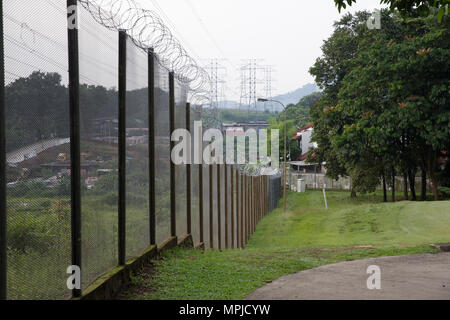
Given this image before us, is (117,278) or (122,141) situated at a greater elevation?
(122,141)

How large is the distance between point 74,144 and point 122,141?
1.48 meters

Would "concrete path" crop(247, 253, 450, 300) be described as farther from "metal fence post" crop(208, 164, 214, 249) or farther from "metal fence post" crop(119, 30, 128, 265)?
"metal fence post" crop(208, 164, 214, 249)

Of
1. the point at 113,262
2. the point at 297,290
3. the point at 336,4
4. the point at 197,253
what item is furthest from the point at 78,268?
the point at 197,253

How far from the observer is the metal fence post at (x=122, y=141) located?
570cm

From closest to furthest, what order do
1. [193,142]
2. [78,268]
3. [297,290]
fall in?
[78,268] < [297,290] < [193,142]

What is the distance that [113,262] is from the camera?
5504 mm

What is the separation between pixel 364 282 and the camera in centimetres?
705

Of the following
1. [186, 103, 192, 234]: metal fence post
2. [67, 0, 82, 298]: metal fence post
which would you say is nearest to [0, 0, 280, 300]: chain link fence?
[67, 0, 82, 298]: metal fence post

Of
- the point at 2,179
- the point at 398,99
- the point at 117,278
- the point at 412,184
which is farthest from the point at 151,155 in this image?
the point at 412,184

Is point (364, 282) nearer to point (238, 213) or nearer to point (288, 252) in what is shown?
point (288, 252)

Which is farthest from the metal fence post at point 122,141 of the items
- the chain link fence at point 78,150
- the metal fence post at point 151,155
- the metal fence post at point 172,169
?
the metal fence post at point 172,169

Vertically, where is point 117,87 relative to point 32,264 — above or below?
above
